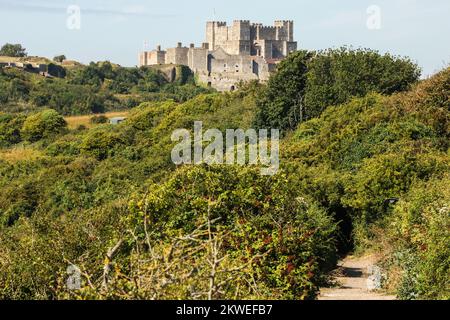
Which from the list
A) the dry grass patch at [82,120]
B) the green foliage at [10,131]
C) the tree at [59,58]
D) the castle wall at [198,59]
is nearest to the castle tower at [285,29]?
the castle wall at [198,59]

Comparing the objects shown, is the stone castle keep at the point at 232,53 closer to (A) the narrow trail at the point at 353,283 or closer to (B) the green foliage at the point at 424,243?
(A) the narrow trail at the point at 353,283

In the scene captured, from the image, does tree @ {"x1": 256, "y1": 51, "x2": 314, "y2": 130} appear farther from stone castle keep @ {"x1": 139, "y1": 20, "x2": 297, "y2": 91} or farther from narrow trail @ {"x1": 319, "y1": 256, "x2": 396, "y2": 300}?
stone castle keep @ {"x1": 139, "y1": 20, "x2": 297, "y2": 91}

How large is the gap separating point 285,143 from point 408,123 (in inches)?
251

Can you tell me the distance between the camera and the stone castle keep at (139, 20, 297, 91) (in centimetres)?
10131

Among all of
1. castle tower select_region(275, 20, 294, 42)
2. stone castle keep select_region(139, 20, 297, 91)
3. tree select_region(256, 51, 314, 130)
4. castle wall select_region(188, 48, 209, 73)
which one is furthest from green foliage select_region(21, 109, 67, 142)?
castle tower select_region(275, 20, 294, 42)

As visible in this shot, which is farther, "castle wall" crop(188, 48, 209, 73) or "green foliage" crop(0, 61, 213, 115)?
"castle wall" crop(188, 48, 209, 73)

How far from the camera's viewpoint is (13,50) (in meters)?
113

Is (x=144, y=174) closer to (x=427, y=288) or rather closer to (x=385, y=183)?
(x=385, y=183)

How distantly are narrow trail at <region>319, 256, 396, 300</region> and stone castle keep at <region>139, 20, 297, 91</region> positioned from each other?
71497 mm

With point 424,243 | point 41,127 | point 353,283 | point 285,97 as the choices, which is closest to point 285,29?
point 41,127

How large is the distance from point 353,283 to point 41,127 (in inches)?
1839

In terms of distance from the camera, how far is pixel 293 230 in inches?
669

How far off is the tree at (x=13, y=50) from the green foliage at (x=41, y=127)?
46.9m
